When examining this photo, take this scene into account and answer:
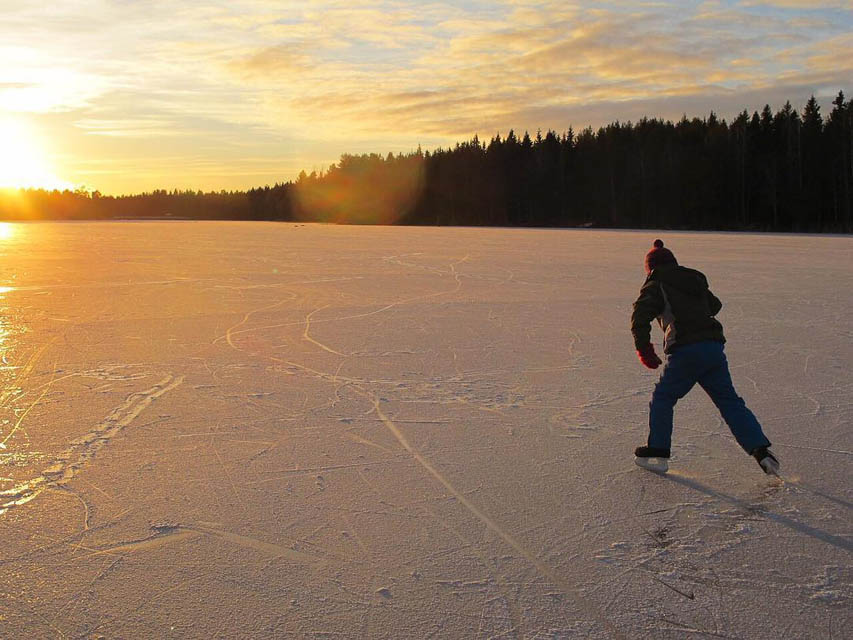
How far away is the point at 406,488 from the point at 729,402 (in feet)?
5.58

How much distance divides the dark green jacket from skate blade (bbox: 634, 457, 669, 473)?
596 mm

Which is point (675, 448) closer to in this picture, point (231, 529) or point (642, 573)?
point (642, 573)

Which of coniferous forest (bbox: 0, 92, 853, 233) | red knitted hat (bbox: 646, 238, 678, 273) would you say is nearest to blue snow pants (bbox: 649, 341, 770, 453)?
red knitted hat (bbox: 646, 238, 678, 273)

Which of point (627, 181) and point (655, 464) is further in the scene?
point (627, 181)

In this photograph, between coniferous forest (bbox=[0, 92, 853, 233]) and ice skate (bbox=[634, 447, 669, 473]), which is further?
coniferous forest (bbox=[0, 92, 853, 233])

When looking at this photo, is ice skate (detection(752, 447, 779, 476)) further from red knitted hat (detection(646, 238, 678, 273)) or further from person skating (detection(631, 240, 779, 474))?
red knitted hat (detection(646, 238, 678, 273))

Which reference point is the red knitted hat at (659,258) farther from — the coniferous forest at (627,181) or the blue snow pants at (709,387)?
the coniferous forest at (627,181)

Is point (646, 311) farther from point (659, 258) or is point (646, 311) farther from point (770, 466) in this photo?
point (770, 466)

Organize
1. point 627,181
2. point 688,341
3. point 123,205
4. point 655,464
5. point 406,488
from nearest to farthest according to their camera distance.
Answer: point 406,488, point 688,341, point 655,464, point 627,181, point 123,205

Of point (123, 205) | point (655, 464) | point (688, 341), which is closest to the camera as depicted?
point (688, 341)

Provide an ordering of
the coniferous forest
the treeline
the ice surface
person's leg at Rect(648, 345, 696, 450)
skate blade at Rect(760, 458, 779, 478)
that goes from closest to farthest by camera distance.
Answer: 1. the ice surface
2. skate blade at Rect(760, 458, 779, 478)
3. person's leg at Rect(648, 345, 696, 450)
4. the coniferous forest
5. the treeline

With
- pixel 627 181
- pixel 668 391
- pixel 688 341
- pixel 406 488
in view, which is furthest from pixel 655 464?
pixel 627 181

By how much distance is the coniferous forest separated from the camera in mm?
46156

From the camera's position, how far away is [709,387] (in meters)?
3.53
